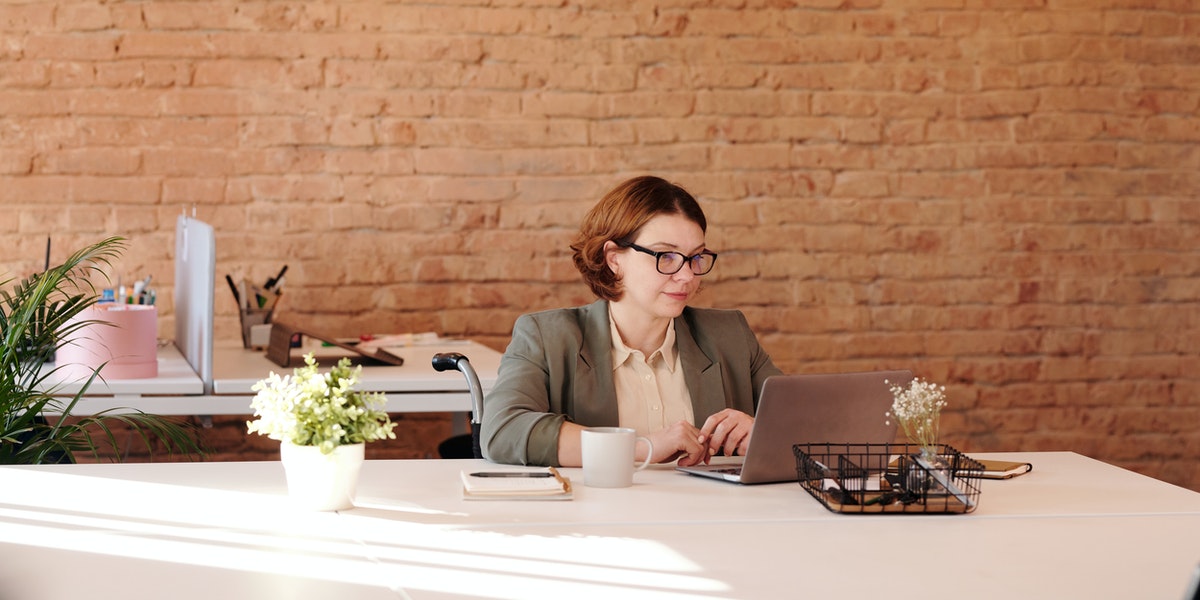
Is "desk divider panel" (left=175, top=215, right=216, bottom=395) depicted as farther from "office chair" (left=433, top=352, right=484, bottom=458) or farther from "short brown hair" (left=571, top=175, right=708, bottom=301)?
"short brown hair" (left=571, top=175, right=708, bottom=301)

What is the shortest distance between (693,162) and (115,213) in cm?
201

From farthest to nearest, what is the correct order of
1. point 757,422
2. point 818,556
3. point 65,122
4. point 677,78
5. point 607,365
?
point 677,78 < point 65,122 < point 607,365 < point 757,422 < point 818,556

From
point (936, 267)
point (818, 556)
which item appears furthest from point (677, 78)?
point (818, 556)

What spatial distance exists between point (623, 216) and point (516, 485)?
77cm

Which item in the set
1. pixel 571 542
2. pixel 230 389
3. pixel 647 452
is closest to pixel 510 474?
pixel 647 452

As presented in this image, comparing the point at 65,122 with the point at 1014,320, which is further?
the point at 1014,320

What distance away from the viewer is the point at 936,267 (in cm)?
439

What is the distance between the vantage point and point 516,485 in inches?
71.9

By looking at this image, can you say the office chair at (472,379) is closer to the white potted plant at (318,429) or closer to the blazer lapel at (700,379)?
the blazer lapel at (700,379)

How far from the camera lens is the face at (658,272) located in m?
2.33

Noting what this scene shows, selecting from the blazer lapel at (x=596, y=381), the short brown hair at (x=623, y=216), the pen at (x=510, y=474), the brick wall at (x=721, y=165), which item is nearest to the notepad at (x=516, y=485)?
the pen at (x=510, y=474)

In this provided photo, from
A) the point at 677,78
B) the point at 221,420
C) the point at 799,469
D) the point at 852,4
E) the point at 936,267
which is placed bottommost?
the point at 221,420

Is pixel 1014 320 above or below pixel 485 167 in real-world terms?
below

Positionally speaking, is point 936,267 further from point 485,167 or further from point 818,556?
point 818,556
